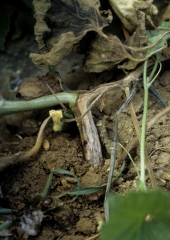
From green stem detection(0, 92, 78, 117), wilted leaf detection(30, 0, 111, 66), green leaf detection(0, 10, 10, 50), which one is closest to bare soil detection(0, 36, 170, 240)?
green stem detection(0, 92, 78, 117)

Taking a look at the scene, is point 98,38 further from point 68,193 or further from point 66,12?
point 68,193

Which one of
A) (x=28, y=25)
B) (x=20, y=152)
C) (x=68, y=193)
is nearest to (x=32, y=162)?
(x=20, y=152)

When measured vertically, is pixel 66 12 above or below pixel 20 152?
above

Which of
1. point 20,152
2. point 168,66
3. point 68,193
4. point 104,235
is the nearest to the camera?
point 104,235

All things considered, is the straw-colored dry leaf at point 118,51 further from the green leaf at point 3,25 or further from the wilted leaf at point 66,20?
the green leaf at point 3,25

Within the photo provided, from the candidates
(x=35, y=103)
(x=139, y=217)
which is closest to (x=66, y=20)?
(x=35, y=103)
